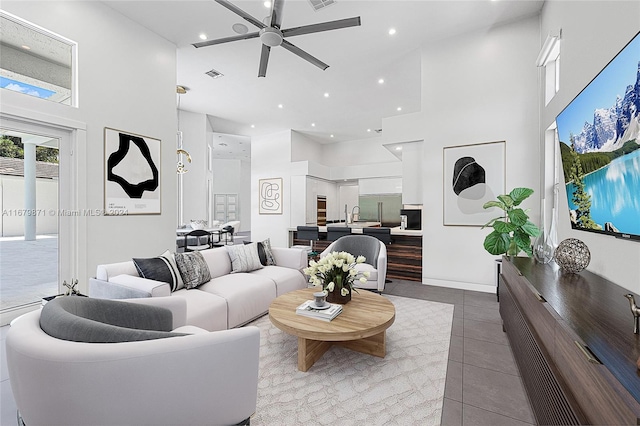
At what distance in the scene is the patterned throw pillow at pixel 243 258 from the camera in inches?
143

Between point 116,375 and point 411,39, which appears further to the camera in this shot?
point 411,39

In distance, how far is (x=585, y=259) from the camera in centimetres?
200

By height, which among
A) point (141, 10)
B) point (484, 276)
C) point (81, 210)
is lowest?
point (484, 276)

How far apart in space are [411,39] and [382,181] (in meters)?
4.57

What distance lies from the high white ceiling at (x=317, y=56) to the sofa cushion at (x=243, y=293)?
11.4ft

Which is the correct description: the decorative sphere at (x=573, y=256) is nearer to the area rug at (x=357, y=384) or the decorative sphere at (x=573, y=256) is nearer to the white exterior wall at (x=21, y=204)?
the area rug at (x=357, y=384)

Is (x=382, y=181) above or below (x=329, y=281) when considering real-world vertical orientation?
above

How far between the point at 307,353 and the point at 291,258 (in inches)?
77.2

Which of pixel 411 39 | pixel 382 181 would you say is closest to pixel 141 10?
pixel 411 39

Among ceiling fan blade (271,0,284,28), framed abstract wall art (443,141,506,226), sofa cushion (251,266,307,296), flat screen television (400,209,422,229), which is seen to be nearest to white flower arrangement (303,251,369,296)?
sofa cushion (251,266,307,296)

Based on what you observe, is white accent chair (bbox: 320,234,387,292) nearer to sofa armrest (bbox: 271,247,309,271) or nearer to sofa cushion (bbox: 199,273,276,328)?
sofa armrest (bbox: 271,247,309,271)

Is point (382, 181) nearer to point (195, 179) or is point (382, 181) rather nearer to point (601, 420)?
point (195, 179)

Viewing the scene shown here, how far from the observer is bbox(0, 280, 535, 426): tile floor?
1.71m

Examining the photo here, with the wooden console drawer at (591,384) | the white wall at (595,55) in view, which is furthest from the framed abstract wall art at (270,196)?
the wooden console drawer at (591,384)
